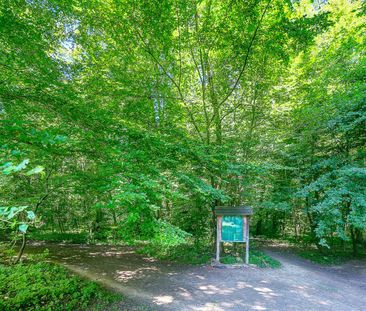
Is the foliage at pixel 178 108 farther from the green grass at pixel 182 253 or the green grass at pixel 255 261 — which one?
the green grass at pixel 255 261

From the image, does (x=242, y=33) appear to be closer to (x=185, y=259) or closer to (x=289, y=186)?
(x=289, y=186)

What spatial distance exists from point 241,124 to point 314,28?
4.28m

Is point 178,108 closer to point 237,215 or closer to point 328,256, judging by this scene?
point 237,215

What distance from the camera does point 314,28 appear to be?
4.44 meters

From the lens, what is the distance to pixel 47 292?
15.1 feet

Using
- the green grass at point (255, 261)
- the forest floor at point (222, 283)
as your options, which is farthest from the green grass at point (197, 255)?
the forest floor at point (222, 283)

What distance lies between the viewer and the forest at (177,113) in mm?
3764

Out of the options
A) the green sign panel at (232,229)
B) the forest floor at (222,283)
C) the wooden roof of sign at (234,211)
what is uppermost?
the wooden roof of sign at (234,211)

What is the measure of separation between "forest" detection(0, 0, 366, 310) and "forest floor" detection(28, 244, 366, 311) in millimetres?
1026

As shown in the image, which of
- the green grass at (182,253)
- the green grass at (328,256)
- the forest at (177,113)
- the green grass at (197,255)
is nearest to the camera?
the forest at (177,113)

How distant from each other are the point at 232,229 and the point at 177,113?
173 inches

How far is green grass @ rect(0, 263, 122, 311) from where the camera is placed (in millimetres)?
4156

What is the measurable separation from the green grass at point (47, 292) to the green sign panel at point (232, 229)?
11.8 feet

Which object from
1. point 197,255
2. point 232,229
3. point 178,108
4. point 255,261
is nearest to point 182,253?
point 197,255
